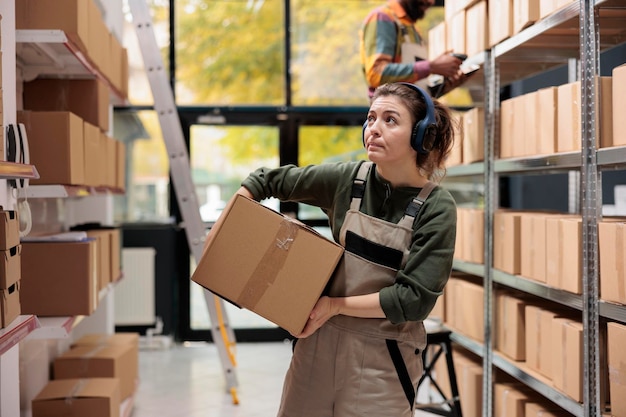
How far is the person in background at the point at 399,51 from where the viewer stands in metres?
3.33

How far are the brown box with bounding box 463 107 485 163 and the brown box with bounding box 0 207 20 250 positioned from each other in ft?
7.35

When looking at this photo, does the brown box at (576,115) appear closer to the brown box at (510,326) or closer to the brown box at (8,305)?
the brown box at (510,326)

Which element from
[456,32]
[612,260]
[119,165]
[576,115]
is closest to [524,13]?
[576,115]

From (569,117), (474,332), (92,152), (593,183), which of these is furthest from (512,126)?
(92,152)

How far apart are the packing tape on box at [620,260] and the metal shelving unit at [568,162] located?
49mm

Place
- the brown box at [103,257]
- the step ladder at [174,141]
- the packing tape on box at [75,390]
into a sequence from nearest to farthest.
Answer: the packing tape on box at [75,390]
the brown box at [103,257]
the step ladder at [174,141]

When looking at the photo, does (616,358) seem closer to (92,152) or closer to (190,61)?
(92,152)

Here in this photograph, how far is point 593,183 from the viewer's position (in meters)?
2.46

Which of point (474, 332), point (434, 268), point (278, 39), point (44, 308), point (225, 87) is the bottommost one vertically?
point (474, 332)

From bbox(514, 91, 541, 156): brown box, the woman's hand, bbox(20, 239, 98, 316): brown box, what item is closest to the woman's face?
the woman's hand

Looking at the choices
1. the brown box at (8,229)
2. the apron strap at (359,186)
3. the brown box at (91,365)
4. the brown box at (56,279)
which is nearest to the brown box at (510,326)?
the apron strap at (359,186)

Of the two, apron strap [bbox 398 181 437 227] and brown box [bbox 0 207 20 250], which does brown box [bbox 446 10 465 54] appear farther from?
brown box [bbox 0 207 20 250]

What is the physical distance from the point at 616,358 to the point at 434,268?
920 millimetres

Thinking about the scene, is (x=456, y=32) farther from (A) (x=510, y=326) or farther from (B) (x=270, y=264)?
(B) (x=270, y=264)
